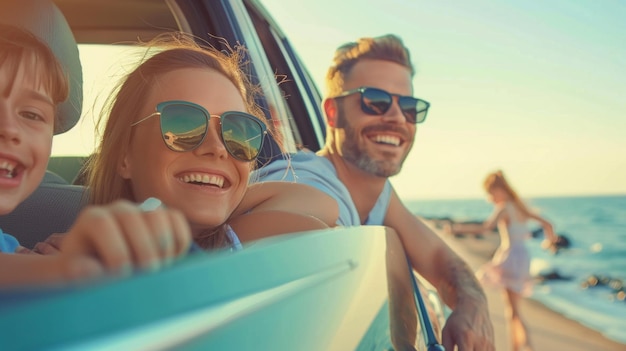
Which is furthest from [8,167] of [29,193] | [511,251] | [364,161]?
[511,251]

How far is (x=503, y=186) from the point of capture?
9547mm

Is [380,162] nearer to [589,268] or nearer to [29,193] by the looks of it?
[29,193]

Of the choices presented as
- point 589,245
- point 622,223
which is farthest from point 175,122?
point 622,223

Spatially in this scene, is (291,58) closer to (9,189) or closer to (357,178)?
(357,178)

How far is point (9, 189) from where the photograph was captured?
57.6 inches

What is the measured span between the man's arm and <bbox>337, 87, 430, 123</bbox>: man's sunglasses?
1.85ft

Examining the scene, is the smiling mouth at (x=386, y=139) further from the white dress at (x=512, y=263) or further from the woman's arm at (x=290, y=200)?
the white dress at (x=512, y=263)

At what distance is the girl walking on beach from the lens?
855 centimetres

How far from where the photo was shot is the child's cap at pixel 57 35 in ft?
5.34

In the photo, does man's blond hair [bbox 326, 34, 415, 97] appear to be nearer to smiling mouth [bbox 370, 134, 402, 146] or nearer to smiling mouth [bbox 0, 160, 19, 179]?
smiling mouth [bbox 370, 134, 402, 146]

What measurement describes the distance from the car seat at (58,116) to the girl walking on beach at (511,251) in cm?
679

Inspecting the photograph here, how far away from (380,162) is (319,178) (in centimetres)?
81

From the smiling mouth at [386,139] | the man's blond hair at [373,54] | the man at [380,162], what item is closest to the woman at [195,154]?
the man at [380,162]

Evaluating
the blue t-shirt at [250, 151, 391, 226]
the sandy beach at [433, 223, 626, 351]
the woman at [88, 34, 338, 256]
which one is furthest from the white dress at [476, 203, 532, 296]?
the woman at [88, 34, 338, 256]
